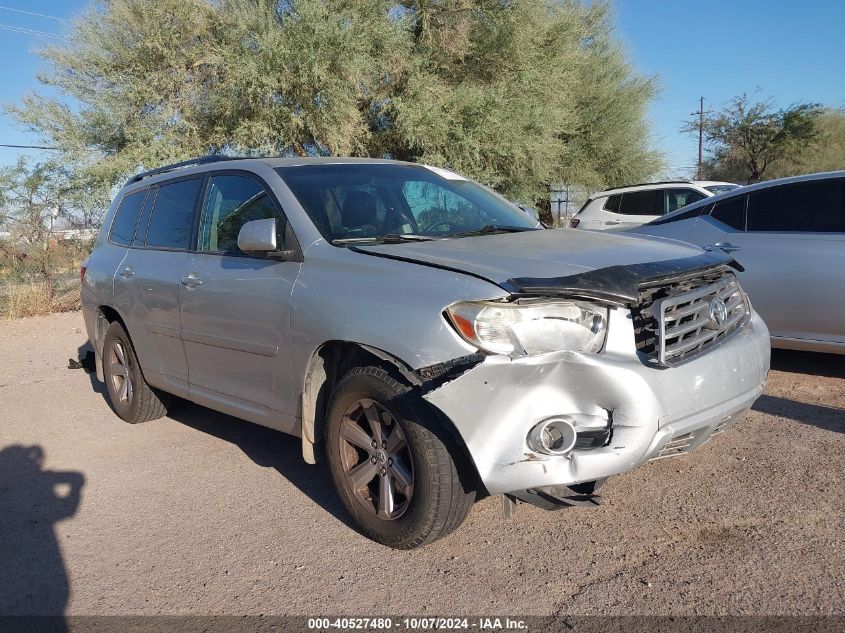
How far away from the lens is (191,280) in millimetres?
4496

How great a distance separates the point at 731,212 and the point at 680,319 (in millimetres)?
3831

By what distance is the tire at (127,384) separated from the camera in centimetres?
557

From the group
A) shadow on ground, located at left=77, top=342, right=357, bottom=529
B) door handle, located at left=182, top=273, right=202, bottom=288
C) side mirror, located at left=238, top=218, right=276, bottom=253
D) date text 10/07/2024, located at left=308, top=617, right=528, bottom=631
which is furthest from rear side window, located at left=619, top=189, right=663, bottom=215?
date text 10/07/2024, located at left=308, top=617, right=528, bottom=631

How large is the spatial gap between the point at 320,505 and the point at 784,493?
2456 millimetres

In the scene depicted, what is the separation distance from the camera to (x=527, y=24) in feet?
48.9

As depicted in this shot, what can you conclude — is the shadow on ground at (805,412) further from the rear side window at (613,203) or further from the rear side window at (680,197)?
the rear side window at (613,203)

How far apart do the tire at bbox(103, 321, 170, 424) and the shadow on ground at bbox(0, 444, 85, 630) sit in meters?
0.70

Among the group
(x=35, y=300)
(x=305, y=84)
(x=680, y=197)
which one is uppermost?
(x=305, y=84)

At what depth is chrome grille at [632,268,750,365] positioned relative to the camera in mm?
3021

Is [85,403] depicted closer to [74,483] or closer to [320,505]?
[74,483]

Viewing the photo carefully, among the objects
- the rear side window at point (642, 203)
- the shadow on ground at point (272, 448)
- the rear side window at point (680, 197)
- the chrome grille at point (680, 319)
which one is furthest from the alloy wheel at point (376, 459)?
the rear side window at point (642, 203)

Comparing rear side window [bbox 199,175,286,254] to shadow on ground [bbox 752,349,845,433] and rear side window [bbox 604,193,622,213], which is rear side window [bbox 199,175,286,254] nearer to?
shadow on ground [bbox 752,349,845,433]

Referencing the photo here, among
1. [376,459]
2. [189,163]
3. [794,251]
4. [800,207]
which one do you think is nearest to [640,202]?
[800,207]

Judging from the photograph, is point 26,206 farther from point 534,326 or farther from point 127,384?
point 534,326
